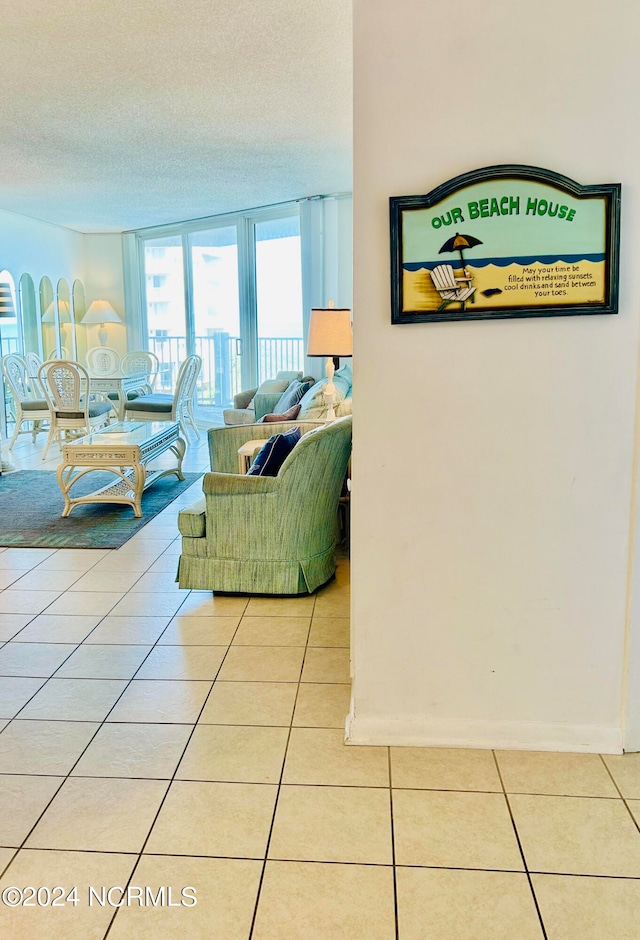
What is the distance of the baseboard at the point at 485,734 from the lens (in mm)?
2191

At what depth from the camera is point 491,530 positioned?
7.06 ft

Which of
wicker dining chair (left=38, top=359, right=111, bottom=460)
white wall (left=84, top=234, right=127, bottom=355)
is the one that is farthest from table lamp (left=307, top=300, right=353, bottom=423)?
white wall (left=84, top=234, right=127, bottom=355)

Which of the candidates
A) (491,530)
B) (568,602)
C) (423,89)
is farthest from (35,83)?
(568,602)

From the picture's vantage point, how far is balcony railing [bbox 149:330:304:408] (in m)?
8.13

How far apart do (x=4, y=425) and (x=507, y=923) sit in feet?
24.6

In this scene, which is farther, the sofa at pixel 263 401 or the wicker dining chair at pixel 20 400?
the wicker dining chair at pixel 20 400

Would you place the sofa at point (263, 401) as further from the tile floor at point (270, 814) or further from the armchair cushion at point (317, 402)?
the tile floor at point (270, 814)

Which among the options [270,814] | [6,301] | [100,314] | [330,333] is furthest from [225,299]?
[270,814]

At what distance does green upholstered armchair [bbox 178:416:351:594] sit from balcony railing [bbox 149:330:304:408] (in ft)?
15.0

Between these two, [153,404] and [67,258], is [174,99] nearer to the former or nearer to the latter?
[153,404]

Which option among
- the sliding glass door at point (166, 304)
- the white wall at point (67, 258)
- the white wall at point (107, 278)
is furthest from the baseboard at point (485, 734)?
the white wall at point (107, 278)

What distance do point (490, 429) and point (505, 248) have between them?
49 cm

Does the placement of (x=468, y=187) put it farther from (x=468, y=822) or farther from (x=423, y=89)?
(x=468, y=822)

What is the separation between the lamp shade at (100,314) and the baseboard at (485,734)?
8181 millimetres
